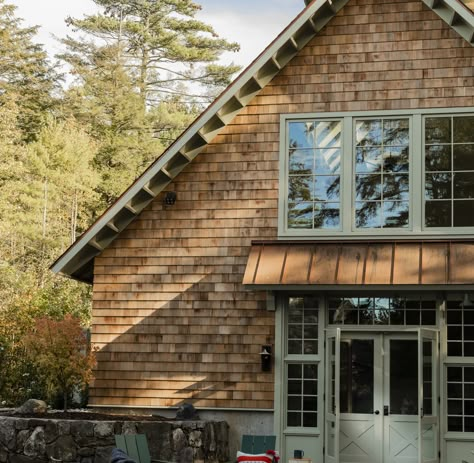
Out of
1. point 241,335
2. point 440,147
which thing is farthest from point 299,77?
point 241,335

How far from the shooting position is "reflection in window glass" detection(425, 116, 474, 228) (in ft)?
48.0

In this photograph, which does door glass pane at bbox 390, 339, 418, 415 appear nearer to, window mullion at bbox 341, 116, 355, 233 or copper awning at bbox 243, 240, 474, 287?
copper awning at bbox 243, 240, 474, 287

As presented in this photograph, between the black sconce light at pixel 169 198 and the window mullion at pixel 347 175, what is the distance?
2.63m

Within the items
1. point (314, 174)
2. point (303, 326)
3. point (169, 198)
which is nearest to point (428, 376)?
point (303, 326)

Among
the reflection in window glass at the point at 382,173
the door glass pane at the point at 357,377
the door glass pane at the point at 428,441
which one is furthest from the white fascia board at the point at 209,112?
the door glass pane at the point at 428,441

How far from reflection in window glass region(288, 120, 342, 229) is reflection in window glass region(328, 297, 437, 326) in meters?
1.20

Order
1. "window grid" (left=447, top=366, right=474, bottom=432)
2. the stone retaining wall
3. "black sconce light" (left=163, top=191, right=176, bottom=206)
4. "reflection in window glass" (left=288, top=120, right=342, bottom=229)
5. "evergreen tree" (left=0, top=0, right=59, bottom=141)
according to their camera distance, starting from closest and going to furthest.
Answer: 1. the stone retaining wall
2. "window grid" (left=447, top=366, right=474, bottom=432)
3. "reflection in window glass" (left=288, top=120, right=342, bottom=229)
4. "black sconce light" (left=163, top=191, right=176, bottom=206)
5. "evergreen tree" (left=0, top=0, right=59, bottom=141)

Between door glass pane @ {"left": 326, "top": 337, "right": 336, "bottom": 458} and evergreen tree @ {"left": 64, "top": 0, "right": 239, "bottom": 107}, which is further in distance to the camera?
evergreen tree @ {"left": 64, "top": 0, "right": 239, "bottom": 107}

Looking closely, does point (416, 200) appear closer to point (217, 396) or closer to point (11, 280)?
point (217, 396)

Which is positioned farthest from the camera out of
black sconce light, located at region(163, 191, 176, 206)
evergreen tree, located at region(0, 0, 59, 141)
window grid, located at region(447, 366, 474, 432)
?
evergreen tree, located at region(0, 0, 59, 141)

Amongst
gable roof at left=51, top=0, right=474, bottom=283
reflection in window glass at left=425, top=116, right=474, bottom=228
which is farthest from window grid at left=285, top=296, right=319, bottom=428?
gable roof at left=51, top=0, right=474, bottom=283

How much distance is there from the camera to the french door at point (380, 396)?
14.1 metres

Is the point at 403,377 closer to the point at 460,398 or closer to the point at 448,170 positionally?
the point at 460,398

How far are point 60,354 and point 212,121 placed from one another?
420 centimetres
